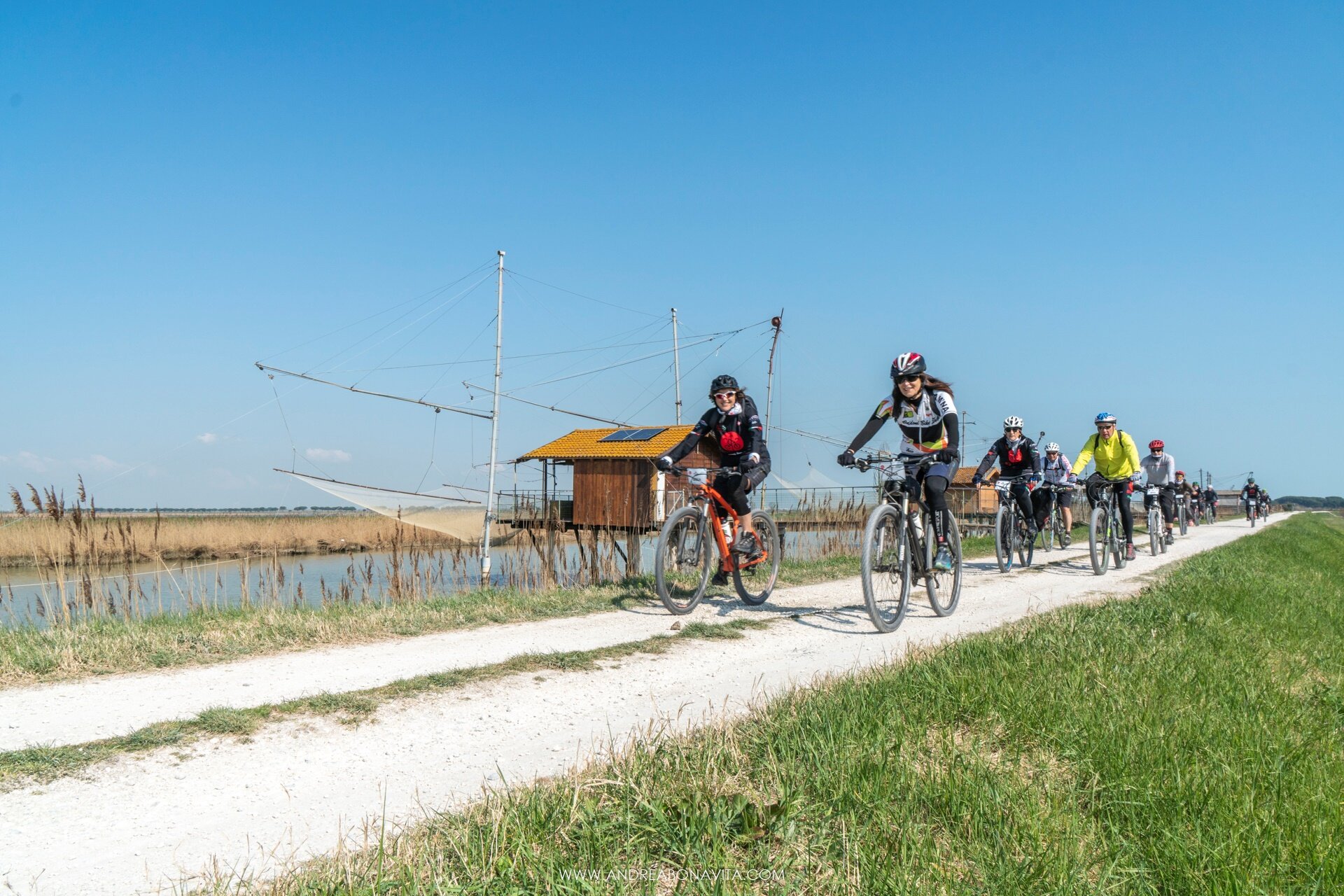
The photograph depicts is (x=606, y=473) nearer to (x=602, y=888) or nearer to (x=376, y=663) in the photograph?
(x=376, y=663)

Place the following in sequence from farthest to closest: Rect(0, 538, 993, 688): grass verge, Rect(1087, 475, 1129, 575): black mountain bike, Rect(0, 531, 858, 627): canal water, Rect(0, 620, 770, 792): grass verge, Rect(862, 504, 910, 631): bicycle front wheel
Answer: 1. Rect(1087, 475, 1129, 575): black mountain bike
2. Rect(0, 531, 858, 627): canal water
3. Rect(862, 504, 910, 631): bicycle front wheel
4. Rect(0, 538, 993, 688): grass verge
5. Rect(0, 620, 770, 792): grass verge

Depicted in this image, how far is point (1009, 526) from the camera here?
41.8ft

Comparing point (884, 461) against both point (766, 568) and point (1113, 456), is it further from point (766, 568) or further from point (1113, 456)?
point (1113, 456)

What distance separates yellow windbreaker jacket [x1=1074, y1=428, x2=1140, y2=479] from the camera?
42.0ft

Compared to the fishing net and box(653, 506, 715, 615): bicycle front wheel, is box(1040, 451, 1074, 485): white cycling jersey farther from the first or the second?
the fishing net

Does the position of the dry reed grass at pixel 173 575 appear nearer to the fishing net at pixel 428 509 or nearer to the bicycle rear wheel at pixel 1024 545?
the bicycle rear wheel at pixel 1024 545

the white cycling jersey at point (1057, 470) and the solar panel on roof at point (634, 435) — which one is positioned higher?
the solar panel on roof at point (634, 435)

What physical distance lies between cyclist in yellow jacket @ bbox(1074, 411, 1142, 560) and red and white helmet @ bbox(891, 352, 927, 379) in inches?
254

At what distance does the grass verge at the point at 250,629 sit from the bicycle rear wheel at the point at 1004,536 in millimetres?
5791

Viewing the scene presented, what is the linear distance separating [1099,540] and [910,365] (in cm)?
670

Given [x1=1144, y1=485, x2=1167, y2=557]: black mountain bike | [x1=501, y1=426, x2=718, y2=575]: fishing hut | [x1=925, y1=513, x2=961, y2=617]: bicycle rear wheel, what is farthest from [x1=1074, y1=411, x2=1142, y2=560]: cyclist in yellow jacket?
[x1=501, y1=426, x2=718, y2=575]: fishing hut

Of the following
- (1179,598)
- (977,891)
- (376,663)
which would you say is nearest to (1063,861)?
(977,891)

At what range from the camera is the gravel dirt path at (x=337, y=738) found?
2.66 m

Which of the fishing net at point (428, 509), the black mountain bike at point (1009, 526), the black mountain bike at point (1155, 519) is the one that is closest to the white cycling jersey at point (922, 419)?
the black mountain bike at point (1009, 526)
